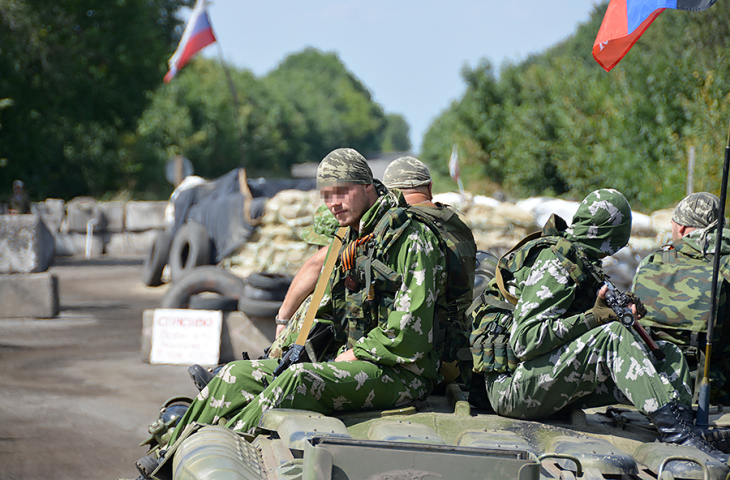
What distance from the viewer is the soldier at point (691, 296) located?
416 cm

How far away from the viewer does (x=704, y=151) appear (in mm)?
13875

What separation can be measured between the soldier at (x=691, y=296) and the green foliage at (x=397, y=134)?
166645mm

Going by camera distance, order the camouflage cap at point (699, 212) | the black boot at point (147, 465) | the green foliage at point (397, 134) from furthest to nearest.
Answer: the green foliage at point (397, 134), the camouflage cap at point (699, 212), the black boot at point (147, 465)

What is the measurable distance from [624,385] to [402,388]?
1004 mm

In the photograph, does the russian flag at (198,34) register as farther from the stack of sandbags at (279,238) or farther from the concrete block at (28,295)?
the concrete block at (28,295)

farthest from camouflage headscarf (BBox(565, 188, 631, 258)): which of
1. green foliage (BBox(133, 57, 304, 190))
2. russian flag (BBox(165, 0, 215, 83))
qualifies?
green foliage (BBox(133, 57, 304, 190))

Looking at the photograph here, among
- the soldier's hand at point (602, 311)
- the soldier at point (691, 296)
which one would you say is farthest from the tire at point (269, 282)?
the soldier's hand at point (602, 311)

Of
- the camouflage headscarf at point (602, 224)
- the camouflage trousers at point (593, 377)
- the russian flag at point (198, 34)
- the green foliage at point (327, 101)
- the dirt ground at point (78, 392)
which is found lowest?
the dirt ground at point (78, 392)

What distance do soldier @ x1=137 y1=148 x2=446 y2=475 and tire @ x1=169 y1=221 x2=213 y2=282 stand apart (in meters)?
9.54

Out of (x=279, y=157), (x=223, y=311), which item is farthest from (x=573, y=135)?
(x=279, y=157)

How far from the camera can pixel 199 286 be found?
8680mm

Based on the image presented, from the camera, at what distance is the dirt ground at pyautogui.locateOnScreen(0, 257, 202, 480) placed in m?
4.79

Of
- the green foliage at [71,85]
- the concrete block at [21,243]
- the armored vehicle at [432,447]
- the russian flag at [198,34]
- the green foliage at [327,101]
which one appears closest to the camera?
the armored vehicle at [432,447]

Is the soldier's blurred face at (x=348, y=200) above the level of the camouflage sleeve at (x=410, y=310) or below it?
above
